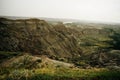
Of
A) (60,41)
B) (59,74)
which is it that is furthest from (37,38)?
(59,74)

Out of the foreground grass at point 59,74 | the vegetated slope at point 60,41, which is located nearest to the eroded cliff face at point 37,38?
the vegetated slope at point 60,41

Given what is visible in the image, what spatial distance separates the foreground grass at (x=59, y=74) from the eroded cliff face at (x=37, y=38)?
0.55 metres

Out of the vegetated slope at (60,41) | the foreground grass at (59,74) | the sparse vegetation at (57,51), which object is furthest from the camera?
the vegetated slope at (60,41)

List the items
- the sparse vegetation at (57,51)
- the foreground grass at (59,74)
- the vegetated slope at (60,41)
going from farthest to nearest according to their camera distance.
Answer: the vegetated slope at (60,41), the sparse vegetation at (57,51), the foreground grass at (59,74)

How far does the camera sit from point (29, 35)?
6234 mm

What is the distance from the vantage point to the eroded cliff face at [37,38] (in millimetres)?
6133

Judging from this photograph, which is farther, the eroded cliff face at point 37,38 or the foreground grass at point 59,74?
the eroded cliff face at point 37,38

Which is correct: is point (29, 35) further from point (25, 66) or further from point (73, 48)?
point (73, 48)

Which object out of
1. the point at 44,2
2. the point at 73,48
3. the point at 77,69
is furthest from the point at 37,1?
the point at 77,69

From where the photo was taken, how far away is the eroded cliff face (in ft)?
20.1

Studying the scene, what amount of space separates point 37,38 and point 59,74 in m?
1.32

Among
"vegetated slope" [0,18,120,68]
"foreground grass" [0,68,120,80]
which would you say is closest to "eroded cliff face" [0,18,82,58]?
"vegetated slope" [0,18,120,68]

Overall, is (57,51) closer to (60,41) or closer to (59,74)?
(60,41)

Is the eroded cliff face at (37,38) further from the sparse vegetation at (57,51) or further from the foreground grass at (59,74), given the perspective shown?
the foreground grass at (59,74)
